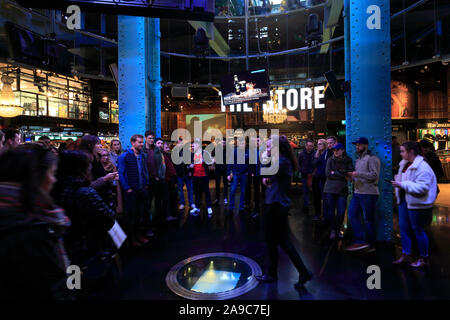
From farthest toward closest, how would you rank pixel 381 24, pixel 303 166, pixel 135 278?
pixel 303 166 < pixel 381 24 < pixel 135 278

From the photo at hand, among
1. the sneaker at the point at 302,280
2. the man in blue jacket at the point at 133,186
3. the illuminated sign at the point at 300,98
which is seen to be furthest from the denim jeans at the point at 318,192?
the illuminated sign at the point at 300,98

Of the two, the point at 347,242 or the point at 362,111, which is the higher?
the point at 362,111

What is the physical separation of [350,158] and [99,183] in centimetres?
431

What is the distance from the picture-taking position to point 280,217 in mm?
2977

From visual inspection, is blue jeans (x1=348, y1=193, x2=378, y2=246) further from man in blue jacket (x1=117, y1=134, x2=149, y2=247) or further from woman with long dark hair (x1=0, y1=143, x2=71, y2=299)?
woman with long dark hair (x1=0, y1=143, x2=71, y2=299)

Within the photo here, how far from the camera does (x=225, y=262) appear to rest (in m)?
3.62

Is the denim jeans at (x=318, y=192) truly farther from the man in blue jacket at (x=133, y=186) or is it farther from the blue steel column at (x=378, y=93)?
the man in blue jacket at (x=133, y=186)

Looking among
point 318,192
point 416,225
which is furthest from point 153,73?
point 416,225

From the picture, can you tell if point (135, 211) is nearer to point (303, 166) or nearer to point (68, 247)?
point (68, 247)

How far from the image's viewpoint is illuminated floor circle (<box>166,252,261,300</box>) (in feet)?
9.36

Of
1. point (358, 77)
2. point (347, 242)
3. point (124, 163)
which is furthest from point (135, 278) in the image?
point (358, 77)

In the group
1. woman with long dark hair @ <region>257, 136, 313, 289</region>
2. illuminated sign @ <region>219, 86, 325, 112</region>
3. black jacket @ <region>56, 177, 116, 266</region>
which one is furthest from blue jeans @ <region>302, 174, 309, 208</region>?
illuminated sign @ <region>219, 86, 325, 112</region>

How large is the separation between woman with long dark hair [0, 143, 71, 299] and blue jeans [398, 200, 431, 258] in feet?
13.3
